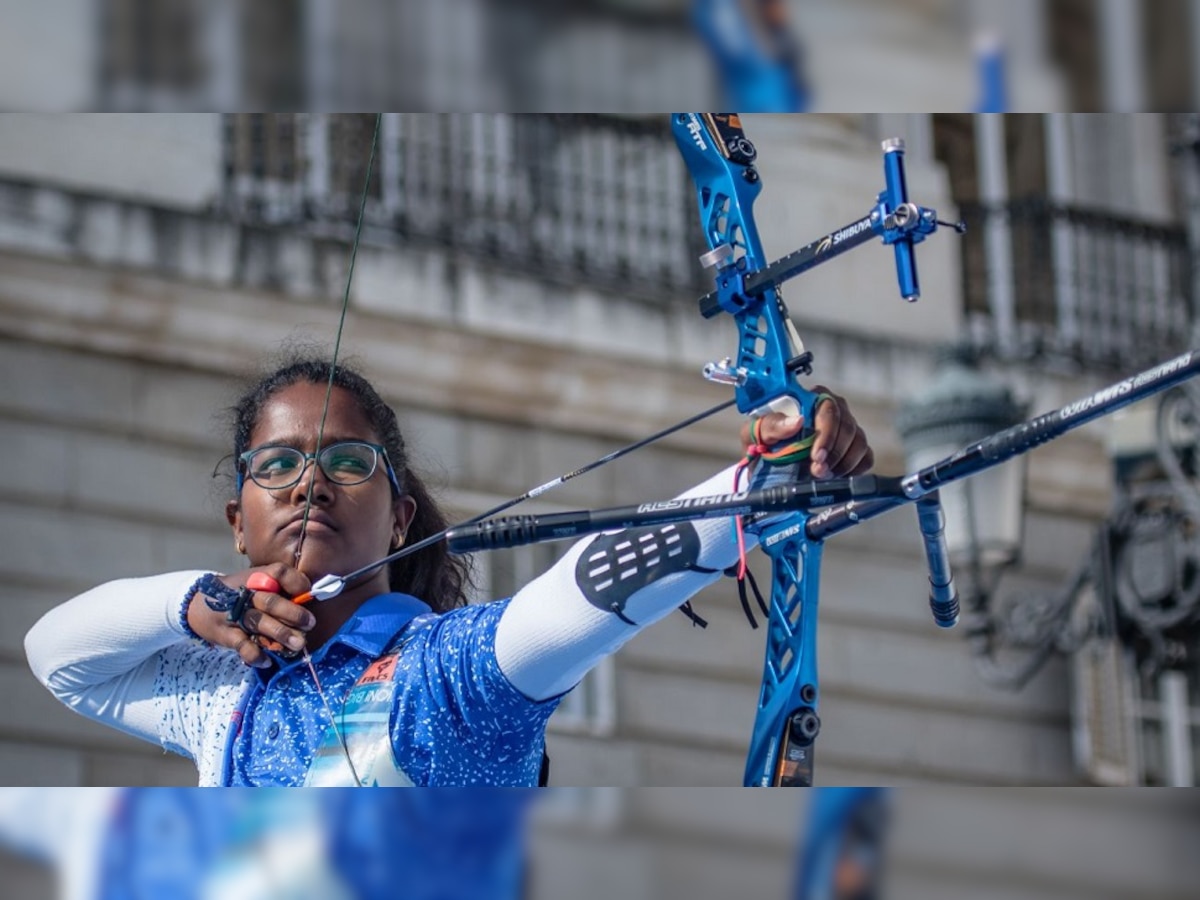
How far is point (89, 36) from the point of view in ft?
13.4

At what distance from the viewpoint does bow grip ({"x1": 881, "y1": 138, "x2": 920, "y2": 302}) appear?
147 inches

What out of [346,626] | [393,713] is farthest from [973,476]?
[393,713]

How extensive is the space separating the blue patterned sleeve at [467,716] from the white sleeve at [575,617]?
4 cm

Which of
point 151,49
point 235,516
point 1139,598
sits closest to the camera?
point 151,49

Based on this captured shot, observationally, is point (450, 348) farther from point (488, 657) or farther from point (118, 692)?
point (488, 657)

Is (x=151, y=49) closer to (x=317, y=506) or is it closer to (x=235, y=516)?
(x=317, y=506)

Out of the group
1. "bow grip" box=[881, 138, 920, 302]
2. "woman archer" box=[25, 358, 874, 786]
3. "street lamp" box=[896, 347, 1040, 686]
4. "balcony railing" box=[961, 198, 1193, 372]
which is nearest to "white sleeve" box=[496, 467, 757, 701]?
"woman archer" box=[25, 358, 874, 786]

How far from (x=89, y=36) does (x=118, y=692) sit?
0.98 meters

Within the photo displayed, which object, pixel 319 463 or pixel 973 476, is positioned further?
pixel 973 476

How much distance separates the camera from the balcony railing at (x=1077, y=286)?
305 inches

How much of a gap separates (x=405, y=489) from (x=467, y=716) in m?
0.55

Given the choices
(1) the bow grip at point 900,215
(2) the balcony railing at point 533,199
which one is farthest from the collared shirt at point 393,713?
(2) the balcony railing at point 533,199

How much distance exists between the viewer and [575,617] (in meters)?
3.87

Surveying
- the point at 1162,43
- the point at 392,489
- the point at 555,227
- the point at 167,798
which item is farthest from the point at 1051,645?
the point at 1162,43
